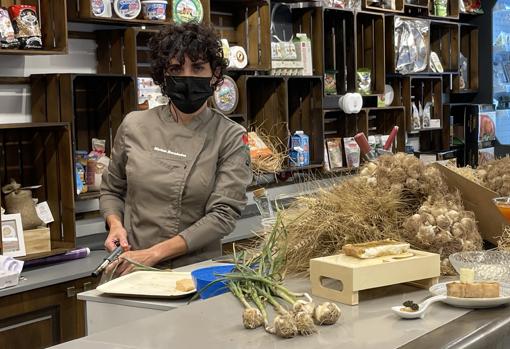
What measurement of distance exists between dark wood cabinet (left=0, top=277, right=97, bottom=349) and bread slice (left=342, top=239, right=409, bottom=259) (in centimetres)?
154

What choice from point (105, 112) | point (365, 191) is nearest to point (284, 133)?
point (105, 112)

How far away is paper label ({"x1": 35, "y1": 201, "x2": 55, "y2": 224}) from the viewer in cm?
351

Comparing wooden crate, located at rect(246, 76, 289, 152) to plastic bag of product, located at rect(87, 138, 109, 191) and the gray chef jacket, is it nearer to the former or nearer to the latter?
plastic bag of product, located at rect(87, 138, 109, 191)

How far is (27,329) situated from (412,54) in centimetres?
407

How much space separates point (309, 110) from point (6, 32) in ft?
7.68

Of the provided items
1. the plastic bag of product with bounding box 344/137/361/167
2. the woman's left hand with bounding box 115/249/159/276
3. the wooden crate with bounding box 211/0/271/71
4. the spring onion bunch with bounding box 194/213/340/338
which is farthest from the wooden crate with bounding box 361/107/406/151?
the spring onion bunch with bounding box 194/213/340/338

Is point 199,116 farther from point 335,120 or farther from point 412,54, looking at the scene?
point 412,54

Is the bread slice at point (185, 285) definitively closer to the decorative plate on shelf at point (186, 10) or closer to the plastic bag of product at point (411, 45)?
the decorative plate on shelf at point (186, 10)

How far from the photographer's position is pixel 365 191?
1.99 metres

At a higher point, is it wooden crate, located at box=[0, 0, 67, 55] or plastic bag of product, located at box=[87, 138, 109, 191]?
wooden crate, located at box=[0, 0, 67, 55]

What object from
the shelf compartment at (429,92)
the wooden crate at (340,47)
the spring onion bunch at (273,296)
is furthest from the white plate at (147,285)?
the shelf compartment at (429,92)

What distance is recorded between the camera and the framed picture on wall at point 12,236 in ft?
10.6

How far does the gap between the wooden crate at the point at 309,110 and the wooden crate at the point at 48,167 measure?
1.92 m

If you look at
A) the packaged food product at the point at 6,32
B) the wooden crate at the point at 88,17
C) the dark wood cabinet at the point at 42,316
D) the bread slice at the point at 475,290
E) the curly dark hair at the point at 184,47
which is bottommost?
the dark wood cabinet at the point at 42,316
